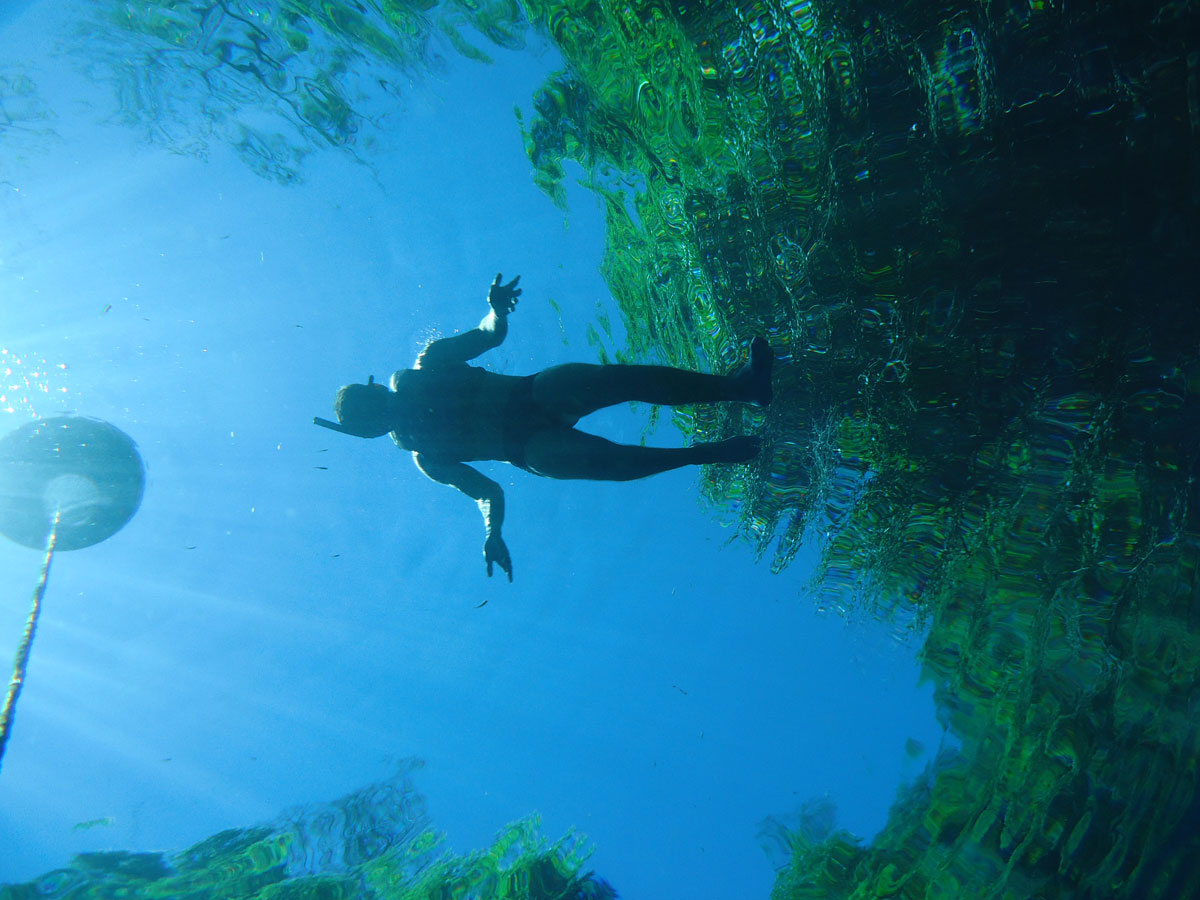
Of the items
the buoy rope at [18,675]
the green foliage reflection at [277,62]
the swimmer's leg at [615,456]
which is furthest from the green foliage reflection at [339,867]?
the green foliage reflection at [277,62]

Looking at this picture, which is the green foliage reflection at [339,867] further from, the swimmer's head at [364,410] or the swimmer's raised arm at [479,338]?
the swimmer's raised arm at [479,338]

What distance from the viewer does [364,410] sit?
3.69 metres

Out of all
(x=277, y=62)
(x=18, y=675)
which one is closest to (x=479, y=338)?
(x=18, y=675)

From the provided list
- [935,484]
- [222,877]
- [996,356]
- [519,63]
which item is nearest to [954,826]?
[935,484]

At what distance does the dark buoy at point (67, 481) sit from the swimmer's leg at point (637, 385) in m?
6.94

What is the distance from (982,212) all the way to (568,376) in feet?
11.5

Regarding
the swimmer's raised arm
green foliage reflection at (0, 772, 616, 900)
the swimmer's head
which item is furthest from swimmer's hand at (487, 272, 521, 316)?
green foliage reflection at (0, 772, 616, 900)

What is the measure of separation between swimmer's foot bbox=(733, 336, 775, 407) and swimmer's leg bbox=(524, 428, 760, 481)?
1.23 ft

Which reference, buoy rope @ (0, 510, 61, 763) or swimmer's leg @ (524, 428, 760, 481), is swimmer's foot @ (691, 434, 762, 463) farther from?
buoy rope @ (0, 510, 61, 763)

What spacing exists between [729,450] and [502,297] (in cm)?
222

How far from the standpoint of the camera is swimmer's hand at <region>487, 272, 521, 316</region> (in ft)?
13.0

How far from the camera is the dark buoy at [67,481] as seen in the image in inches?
243

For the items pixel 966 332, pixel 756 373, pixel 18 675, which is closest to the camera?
pixel 756 373

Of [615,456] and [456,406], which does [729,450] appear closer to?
[615,456]
